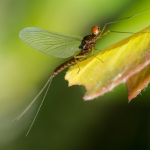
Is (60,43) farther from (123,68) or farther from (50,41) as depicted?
(123,68)

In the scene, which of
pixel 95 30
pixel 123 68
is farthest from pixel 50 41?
pixel 123 68

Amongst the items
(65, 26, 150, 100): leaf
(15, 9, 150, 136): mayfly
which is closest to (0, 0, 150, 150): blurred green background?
(15, 9, 150, 136): mayfly

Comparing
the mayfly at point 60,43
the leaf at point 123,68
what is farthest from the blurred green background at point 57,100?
the leaf at point 123,68

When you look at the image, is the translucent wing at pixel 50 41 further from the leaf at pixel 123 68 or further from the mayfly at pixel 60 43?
the leaf at pixel 123 68

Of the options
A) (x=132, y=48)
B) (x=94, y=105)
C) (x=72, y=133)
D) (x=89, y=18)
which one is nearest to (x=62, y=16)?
(x=89, y=18)

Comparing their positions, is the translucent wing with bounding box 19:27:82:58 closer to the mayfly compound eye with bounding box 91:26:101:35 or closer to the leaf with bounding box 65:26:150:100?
the mayfly compound eye with bounding box 91:26:101:35

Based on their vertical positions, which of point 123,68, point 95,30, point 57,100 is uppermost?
point 95,30
